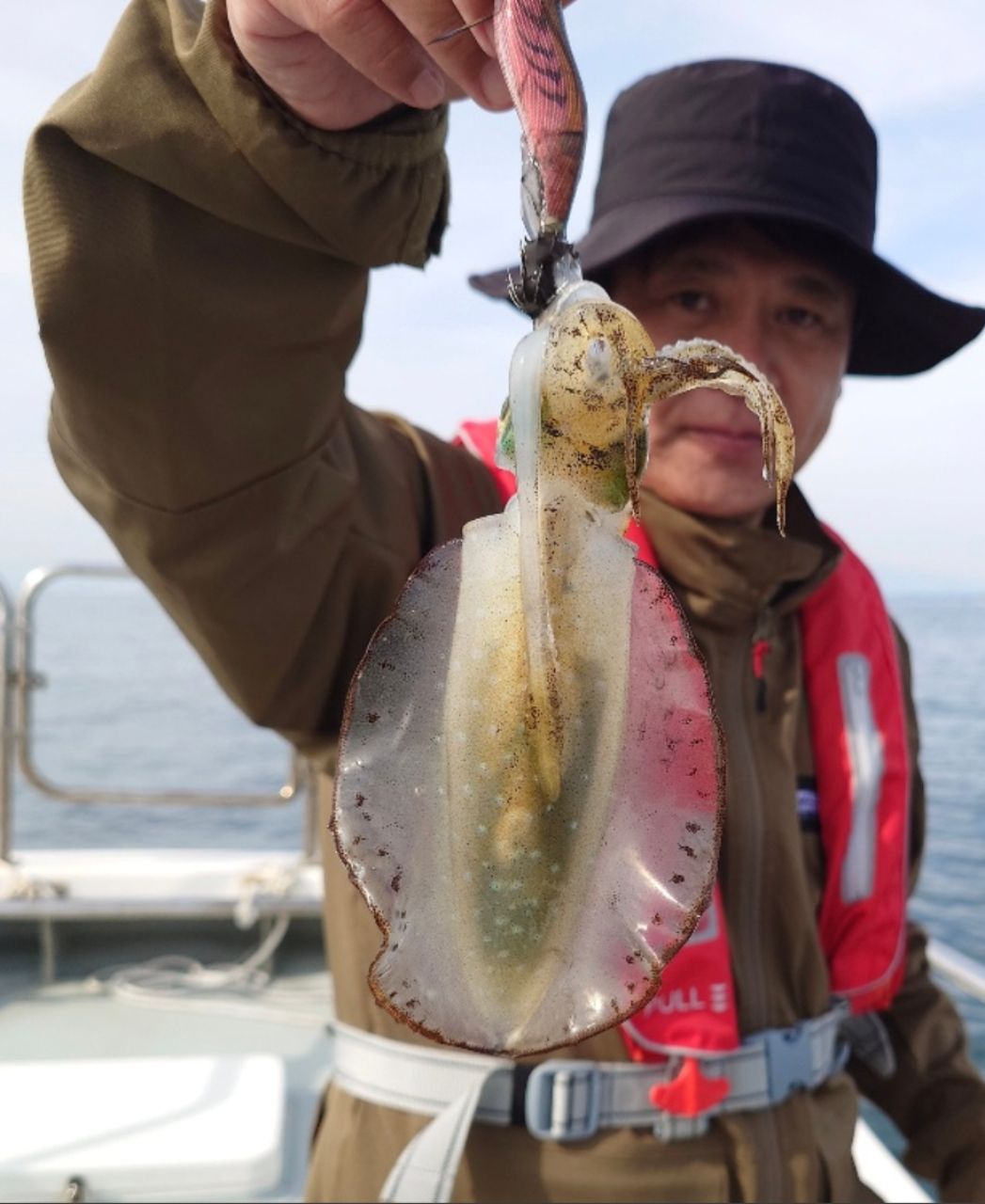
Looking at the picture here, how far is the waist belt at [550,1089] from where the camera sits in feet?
5.99

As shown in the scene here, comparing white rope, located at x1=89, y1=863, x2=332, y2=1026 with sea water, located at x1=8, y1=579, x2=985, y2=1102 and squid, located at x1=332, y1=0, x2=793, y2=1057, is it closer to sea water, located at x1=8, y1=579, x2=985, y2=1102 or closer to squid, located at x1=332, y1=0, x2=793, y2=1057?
sea water, located at x1=8, y1=579, x2=985, y2=1102

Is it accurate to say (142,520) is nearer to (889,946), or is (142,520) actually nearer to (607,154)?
(607,154)

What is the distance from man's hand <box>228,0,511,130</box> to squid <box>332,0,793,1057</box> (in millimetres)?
259

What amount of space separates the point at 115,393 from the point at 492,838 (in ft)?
2.77

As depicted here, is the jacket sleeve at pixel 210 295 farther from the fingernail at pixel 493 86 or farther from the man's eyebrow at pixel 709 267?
the man's eyebrow at pixel 709 267

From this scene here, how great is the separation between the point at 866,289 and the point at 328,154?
60.0 inches

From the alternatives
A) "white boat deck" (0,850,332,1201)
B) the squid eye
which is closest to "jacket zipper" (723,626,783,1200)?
the squid eye

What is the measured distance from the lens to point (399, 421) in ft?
6.84

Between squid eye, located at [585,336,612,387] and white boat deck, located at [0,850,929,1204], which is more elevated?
squid eye, located at [585,336,612,387]

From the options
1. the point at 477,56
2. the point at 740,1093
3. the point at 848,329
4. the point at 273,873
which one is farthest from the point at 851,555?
the point at 273,873

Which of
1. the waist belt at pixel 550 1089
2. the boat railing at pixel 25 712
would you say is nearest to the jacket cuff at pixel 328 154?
the waist belt at pixel 550 1089

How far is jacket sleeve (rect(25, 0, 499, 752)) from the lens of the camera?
1293 millimetres

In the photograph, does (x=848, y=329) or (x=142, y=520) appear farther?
(x=848, y=329)

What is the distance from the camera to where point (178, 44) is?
1319 mm
